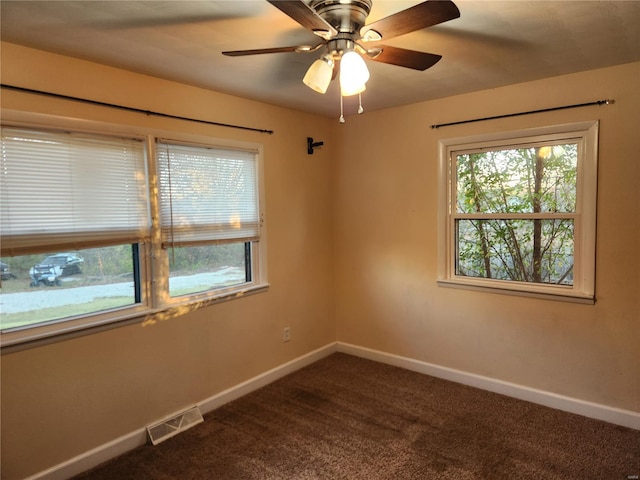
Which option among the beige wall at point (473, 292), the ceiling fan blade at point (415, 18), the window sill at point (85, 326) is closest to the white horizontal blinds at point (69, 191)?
the window sill at point (85, 326)

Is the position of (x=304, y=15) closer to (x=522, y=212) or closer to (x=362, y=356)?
(x=522, y=212)

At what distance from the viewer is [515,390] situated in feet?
10.2

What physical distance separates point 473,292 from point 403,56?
2070 mm

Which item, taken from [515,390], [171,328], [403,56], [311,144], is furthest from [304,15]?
[515,390]

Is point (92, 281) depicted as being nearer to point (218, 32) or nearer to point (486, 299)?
point (218, 32)

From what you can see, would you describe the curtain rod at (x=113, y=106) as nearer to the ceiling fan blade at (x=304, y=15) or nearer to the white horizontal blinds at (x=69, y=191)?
the white horizontal blinds at (x=69, y=191)

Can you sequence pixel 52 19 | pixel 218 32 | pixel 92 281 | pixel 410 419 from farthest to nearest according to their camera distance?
pixel 410 419 < pixel 92 281 < pixel 218 32 < pixel 52 19

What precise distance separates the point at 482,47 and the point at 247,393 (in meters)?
2.86

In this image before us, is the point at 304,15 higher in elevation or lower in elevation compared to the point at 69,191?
higher

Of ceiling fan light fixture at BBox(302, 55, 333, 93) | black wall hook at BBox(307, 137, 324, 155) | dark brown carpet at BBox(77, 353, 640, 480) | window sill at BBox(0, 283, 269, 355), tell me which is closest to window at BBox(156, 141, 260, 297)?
window sill at BBox(0, 283, 269, 355)

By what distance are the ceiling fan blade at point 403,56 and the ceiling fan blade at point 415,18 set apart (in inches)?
4.8

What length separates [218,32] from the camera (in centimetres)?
196

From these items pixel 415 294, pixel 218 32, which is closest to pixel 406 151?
pixel 415 294

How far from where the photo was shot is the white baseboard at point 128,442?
2.26m
